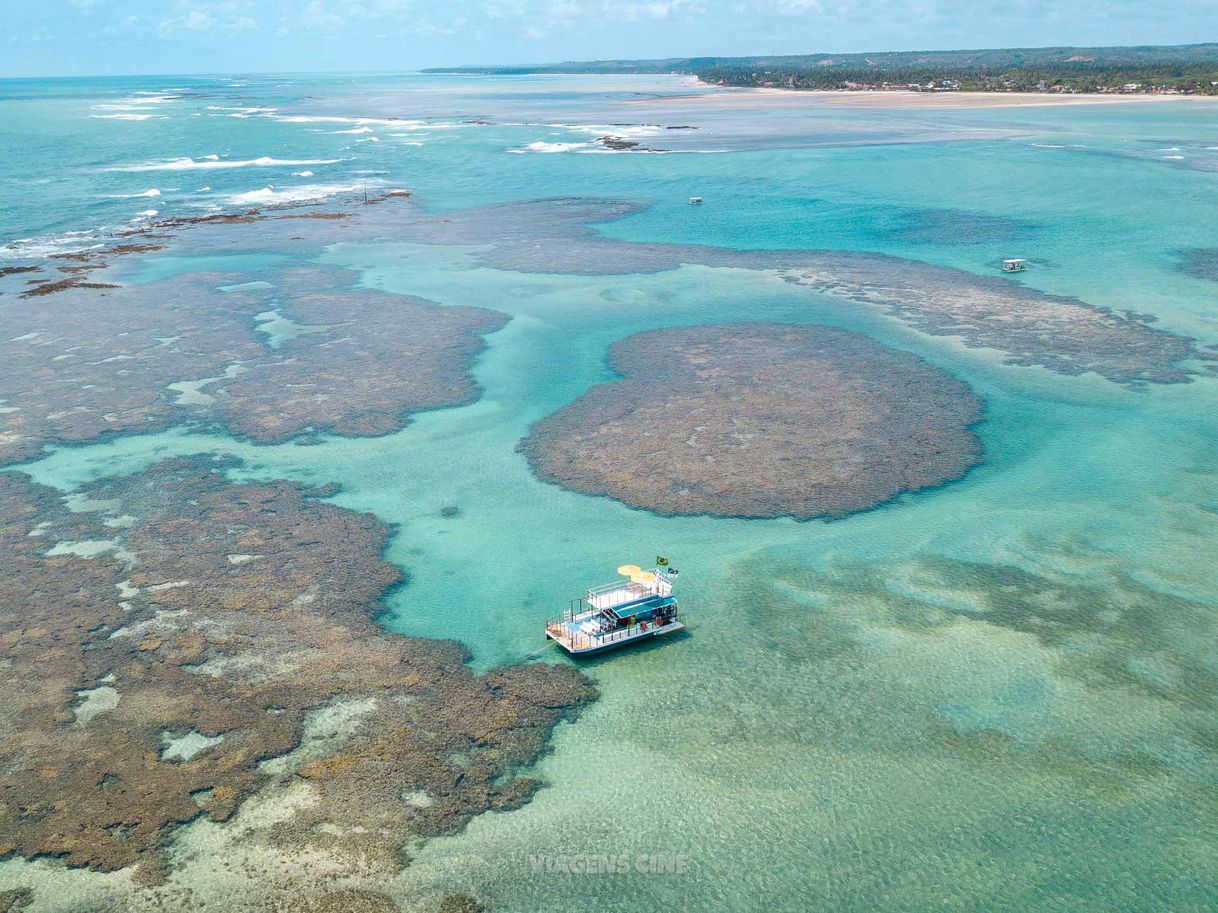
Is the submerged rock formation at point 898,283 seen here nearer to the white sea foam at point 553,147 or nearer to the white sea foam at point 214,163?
the white sea foam at point 553,147

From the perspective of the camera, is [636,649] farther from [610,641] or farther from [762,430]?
[762,430]

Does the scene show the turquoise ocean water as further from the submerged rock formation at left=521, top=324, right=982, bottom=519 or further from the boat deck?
the submerged rock formation at left=521, top=324, right=982, bottom=519

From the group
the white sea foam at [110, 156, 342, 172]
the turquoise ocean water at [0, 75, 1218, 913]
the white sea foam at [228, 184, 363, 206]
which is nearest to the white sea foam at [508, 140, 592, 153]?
the white sea foam at [110, 156, 342, 172]

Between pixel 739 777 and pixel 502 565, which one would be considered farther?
pixel 502 565

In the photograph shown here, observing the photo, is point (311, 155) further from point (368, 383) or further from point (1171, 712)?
point (1171, 712)

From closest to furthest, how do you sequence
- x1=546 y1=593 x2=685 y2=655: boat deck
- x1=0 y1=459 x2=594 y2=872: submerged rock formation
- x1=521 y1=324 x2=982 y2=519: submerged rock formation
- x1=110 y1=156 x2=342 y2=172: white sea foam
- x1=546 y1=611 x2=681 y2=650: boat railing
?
1. x1=0 y1=459 x2=594 y2=872: submerged rock formation
2. x1=546 y1=611 x2=681 y2=650: boat railing
3. x1=546 y1=593 x2=685 y2=655: boat deck
4. x1=521 y1=324 x2=982 y2=519: submerged rock formation
5. x1=110 y1=156 x2=342 y2=172: white sea foam

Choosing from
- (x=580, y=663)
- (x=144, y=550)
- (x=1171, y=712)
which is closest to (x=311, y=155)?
(x=144, y=550)
